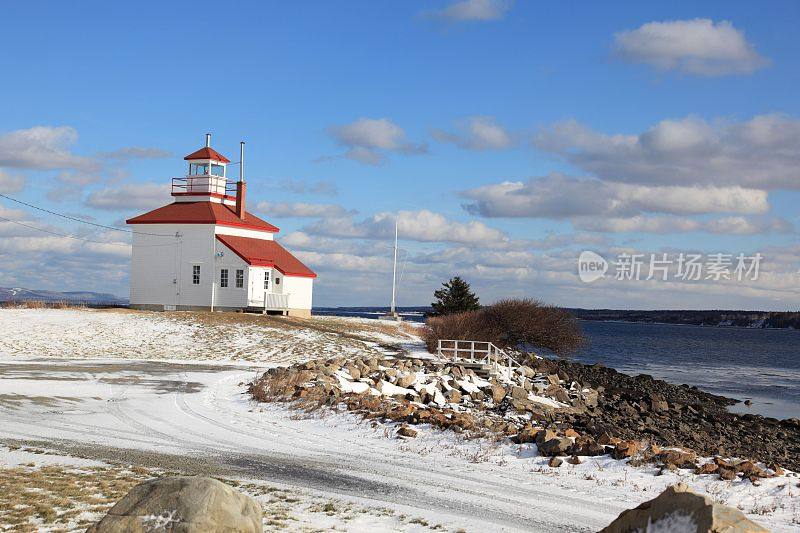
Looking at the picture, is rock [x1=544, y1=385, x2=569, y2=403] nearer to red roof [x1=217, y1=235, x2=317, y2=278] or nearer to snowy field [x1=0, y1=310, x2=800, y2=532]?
snowy field [x1=0, y1=310, x2=800, y2=532]

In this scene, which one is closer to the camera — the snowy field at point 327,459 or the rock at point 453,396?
the snowy field at point 327,459

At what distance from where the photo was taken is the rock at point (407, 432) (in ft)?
56.9

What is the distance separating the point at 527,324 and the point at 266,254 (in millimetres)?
18273

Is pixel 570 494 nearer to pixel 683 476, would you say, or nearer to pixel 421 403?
pixel 683 476

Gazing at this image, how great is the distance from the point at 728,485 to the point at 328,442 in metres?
7.93

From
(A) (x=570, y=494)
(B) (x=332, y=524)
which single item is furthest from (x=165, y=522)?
(A) (x=570, y=494)

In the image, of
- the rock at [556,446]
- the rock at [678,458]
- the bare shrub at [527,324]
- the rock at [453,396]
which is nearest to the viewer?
the rock at [678,458]

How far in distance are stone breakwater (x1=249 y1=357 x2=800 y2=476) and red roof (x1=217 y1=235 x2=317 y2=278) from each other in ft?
66.1

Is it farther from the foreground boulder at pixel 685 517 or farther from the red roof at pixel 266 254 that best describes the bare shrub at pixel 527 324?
the foreground boulder at pixel 685 517

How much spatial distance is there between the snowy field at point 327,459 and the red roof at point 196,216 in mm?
22856

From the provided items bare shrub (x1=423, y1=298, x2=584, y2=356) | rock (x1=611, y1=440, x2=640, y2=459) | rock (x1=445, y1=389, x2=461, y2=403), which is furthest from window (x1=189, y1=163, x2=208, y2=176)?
rock (x1=611, y1=440, x2=640, y2=459)

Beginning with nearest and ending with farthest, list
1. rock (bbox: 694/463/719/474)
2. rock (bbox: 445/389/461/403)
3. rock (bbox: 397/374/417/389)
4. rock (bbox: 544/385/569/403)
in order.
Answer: rock (bbox: 694/463/719/474) < rock (bbox: 445/389/461/403) < rock (bbox: 397/374/417/389) < rock (bbox: 544/385/569/403)

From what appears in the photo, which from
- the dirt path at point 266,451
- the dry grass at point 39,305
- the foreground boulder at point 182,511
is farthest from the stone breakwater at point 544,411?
the dry grass at point 39,305

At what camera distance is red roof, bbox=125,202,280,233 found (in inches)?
2055
